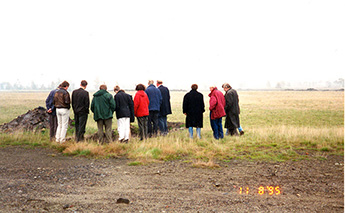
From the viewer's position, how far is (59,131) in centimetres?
1106

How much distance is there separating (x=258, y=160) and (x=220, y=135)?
298 cm

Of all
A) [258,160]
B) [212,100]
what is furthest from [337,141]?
[212,100]

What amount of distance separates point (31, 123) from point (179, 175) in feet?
32.4

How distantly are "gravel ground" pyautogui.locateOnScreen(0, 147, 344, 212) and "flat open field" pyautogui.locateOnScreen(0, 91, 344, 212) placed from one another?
0.02 metres

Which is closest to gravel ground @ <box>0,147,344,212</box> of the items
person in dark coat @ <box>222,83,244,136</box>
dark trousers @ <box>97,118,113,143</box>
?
dark trousers @ <box>97,118,113,143</box>

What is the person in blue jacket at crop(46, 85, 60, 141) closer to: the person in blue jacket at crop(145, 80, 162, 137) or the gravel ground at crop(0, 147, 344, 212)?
the gravel ground at crop(0, 147, 344, 212)

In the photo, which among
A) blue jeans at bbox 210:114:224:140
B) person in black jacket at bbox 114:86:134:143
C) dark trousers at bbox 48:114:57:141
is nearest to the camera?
person in black jacket at bbox 114:86:134:143

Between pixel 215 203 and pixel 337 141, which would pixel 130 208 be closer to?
pixel 215 203

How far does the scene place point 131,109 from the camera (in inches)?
432

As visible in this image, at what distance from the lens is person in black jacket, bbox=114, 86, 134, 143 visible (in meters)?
10.8

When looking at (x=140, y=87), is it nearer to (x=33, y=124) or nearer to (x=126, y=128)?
(x=126, y=128)

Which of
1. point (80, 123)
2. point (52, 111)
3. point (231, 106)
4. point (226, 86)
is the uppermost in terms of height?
point (226, 86)

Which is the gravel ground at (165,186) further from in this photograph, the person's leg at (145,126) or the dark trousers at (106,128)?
the person's leg at (145,126)

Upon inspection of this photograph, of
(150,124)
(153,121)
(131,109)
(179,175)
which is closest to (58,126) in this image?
(131,109)
